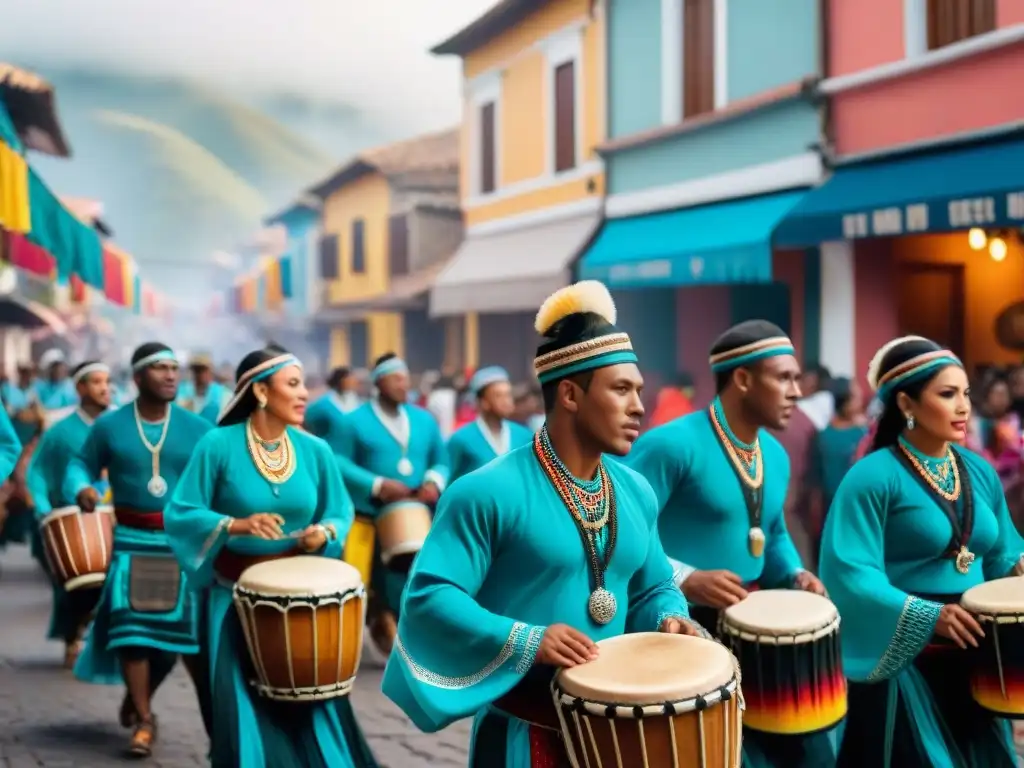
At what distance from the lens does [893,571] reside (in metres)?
4.67

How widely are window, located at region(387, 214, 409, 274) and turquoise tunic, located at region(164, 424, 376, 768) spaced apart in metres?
27.6

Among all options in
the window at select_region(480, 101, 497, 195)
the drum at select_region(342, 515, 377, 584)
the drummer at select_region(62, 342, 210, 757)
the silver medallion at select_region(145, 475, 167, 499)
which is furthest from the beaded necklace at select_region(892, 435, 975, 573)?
the window at select_region(480, 101, 497, 195)

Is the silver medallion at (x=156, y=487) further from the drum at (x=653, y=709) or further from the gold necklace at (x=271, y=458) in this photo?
the drum at (x=653, y=709)

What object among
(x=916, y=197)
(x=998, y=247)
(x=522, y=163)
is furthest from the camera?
(x=522, y=163)

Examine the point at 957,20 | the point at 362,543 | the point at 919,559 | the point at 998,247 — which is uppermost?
the point at 957,20

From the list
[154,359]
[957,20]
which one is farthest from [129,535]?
[957,20]

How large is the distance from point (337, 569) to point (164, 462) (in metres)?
2.21

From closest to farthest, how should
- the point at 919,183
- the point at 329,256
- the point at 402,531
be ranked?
the point at 402,531
the point at 919,183
the point at 329,256

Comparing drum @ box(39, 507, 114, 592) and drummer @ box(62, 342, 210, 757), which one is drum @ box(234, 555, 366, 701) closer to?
drummer @ box(62, 342, 210, 757)

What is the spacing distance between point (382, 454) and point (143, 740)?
9.59 ft

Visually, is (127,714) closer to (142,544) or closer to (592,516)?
(142,544)

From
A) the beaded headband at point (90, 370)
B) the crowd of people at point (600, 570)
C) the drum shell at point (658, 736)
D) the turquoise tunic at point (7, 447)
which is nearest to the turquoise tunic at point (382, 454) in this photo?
the beaded headband at point (90, 370)

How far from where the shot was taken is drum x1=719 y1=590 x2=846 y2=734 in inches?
173

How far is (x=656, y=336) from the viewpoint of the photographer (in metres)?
17.9
